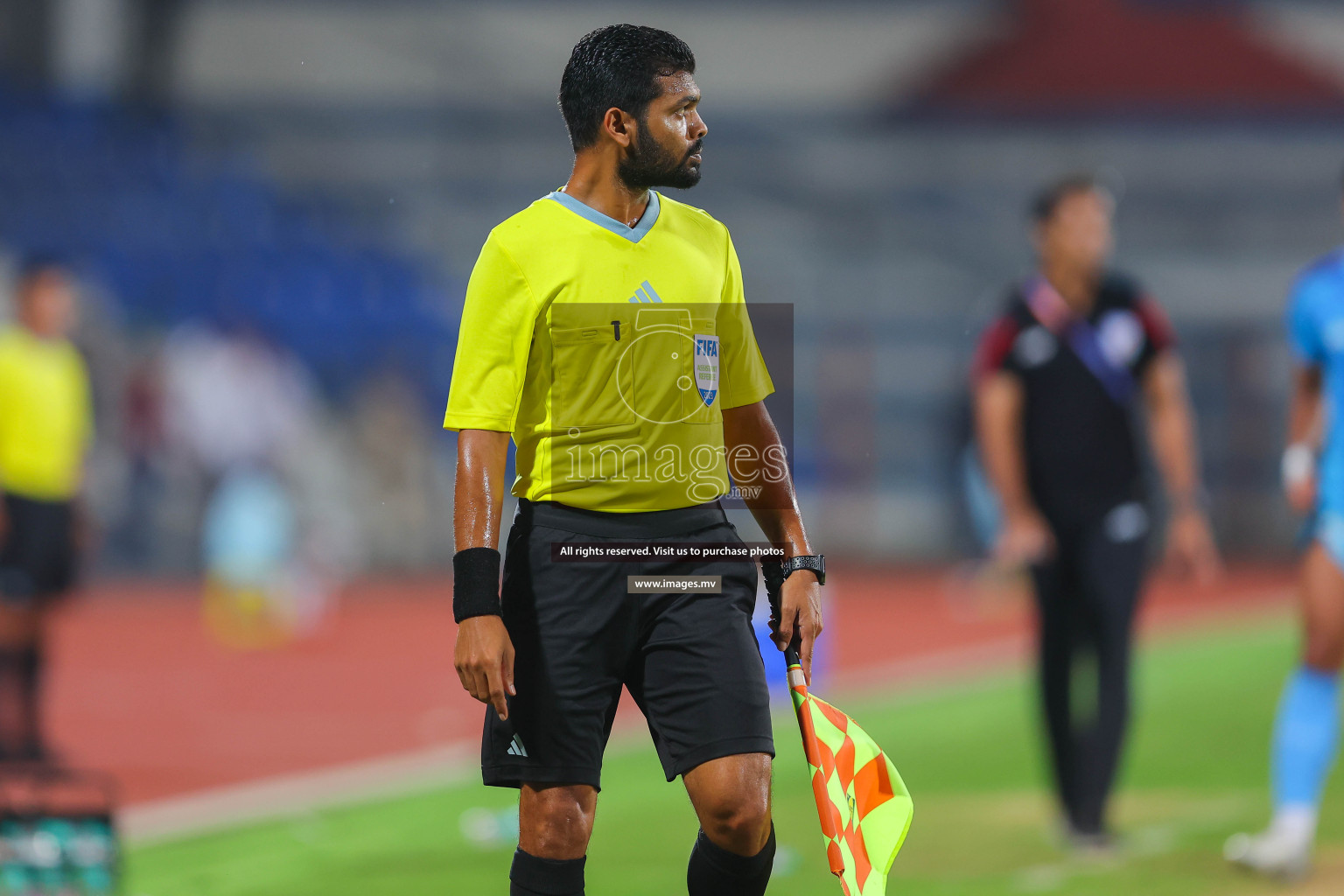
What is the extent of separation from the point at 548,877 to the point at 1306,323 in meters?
3.62

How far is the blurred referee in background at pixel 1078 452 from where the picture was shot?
6652mm

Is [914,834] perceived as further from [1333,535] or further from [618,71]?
[618,71]

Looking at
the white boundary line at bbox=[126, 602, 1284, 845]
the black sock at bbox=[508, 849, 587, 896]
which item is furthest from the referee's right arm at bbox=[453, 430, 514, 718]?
the white boundary line at bbox=[126, 602, 1284, 845]

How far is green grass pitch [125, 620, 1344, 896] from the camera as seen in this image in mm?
6105

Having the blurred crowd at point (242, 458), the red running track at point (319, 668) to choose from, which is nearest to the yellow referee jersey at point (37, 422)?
the red running track at point (319, 668)

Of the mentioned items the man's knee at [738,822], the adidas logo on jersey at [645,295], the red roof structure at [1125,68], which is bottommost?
the man's knee at [738,822]

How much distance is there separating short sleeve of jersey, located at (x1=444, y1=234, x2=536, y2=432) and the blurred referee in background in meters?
3.39

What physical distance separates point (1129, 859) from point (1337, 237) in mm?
20795

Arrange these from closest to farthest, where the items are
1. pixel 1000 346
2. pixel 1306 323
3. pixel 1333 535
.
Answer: pixel 1333 535 → pixel 1306 323 → pixel 1000 346

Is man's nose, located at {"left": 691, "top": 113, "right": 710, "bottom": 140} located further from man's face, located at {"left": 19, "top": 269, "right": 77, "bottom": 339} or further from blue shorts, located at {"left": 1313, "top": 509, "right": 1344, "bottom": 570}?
man's face, located at {"left": 19, "top": 269, "right": 77, "bottom": 339}

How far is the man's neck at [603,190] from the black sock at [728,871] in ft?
4.27

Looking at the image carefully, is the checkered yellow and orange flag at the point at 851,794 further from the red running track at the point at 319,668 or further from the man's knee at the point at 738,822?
the red running track at the point at 319,668

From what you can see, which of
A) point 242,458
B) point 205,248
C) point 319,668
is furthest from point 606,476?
point 205,248

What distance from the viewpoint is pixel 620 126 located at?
3.72 metres
